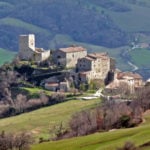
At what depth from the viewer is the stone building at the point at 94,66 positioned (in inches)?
→ 5566

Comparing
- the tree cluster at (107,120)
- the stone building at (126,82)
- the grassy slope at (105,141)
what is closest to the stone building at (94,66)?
the stone building at (126,82)

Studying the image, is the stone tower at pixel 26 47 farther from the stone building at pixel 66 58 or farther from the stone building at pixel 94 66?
the stone building at pixel 94 66

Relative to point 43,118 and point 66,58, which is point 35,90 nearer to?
point 66,58

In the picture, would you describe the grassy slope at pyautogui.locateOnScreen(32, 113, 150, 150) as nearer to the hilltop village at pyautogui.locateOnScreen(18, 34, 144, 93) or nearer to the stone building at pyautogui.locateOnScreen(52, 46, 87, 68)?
the hilltop village at pyautogui.locateOnScreen(18, 34, 144, 93)

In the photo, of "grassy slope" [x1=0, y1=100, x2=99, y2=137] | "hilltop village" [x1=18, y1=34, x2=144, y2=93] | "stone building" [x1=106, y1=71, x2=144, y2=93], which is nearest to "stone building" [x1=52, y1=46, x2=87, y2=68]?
"hilltop village" [x1=18, y1=34, x2=144, y2=93]

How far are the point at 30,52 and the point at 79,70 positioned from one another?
1116 cm

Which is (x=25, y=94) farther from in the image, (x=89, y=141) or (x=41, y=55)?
(x=89, y=141)

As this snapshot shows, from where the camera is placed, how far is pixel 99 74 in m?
142

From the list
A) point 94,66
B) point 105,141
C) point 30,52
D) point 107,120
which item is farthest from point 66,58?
point 105,141

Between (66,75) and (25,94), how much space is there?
25.7 feet

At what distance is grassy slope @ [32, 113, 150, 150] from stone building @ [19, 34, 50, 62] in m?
70.6


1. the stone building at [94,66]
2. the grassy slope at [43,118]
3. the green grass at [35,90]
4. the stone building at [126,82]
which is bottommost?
the grassy slope at [43,118]

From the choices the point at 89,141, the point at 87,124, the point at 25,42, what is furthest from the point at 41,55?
the point at 89,141

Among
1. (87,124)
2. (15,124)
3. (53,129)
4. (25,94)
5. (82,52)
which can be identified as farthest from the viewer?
(82,52)
